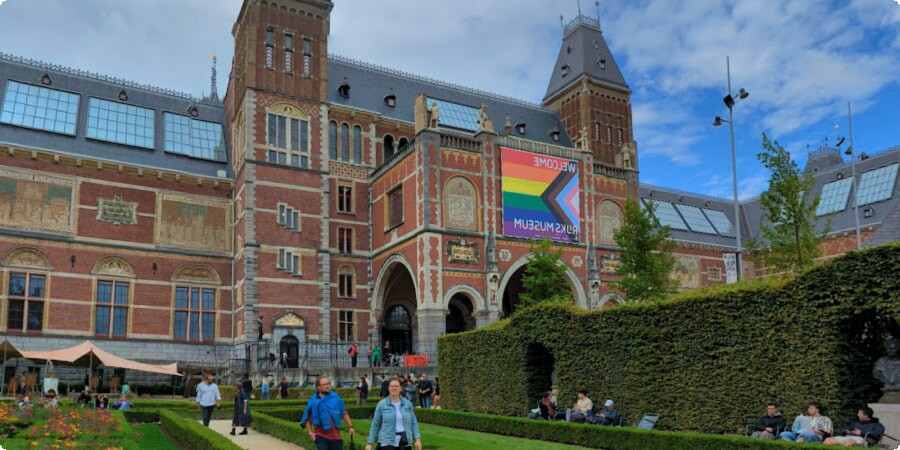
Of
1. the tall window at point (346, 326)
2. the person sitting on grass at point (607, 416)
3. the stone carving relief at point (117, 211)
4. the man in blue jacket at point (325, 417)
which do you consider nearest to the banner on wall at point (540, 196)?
the tall window at point (346, 326)

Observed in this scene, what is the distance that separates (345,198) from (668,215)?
3002 centimetres

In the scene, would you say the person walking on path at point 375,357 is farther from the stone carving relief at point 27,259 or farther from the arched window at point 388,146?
the stone carving relief at point 27,259

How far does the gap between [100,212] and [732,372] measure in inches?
1310

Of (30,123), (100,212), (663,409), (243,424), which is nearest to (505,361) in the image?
(663,409)

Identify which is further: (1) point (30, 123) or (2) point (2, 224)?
(1) point (30, 123)

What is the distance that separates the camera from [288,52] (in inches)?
1710

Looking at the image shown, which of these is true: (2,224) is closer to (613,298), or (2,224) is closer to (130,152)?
(130,152)

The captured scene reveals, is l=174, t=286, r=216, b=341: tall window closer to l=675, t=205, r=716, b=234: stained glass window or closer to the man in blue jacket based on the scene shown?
the man in blue jacket

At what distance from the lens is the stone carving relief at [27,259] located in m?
36.8

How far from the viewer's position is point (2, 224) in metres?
36.7

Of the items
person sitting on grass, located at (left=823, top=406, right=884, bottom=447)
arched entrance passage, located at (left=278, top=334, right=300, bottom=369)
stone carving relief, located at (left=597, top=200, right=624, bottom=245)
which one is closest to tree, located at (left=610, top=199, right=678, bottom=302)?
stone carving relief, located at (left=597, top=200, right=624, bottom=245)

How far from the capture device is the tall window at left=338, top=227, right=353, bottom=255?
43969mm

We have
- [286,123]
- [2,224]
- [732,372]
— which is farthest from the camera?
[286,123]

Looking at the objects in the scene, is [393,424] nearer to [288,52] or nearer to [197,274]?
[197,274]
